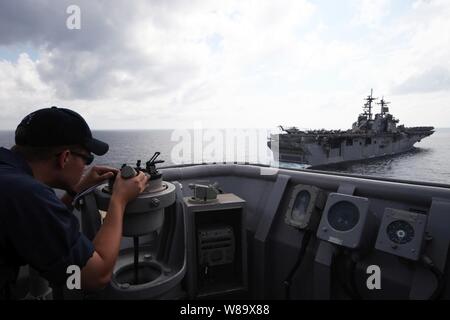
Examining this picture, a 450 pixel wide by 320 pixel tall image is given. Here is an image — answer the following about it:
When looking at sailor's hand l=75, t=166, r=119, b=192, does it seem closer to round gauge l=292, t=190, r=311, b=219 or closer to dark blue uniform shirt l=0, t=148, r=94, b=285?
dark blue uniform shirt l=0, t=148, r=94, b=285

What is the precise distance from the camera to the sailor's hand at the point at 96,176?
5.90ft

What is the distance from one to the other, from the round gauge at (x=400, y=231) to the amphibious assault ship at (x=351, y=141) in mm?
32231

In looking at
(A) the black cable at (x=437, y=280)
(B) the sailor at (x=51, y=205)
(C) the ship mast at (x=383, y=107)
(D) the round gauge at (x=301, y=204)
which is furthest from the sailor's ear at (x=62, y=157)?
(C) the ship mast at (x=383, y=107)

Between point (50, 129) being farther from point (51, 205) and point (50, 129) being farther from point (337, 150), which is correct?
point (337, 150)

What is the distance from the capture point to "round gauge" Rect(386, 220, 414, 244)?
1.81 meters

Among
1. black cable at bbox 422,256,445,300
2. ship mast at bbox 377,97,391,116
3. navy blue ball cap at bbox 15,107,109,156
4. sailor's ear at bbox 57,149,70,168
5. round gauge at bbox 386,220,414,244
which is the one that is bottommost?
black cable at bbox 422,256,445,300

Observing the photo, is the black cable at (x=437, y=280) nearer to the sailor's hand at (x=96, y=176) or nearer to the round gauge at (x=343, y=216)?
the round gauge at (x=343, y=216)

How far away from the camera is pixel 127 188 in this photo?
4.88 ft

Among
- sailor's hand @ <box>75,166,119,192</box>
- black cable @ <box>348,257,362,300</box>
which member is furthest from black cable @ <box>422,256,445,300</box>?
sailor's hand @ <box>75,166,119,192</box>

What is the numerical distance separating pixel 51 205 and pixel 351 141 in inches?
1551

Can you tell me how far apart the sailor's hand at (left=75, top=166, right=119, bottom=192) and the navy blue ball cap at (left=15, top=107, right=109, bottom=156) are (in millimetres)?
497
